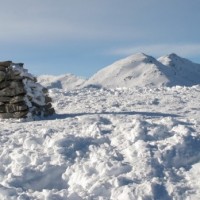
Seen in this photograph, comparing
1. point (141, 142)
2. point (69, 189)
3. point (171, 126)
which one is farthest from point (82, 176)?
point (171, 126)

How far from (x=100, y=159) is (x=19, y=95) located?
282 inches

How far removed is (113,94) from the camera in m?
27.4

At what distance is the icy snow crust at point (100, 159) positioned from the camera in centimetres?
1237

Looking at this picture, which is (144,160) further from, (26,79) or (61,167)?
(26,79)

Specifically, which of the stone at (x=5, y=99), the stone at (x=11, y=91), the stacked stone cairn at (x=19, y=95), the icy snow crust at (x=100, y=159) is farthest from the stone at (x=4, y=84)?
the icy snow crust at (x=100, y=159)

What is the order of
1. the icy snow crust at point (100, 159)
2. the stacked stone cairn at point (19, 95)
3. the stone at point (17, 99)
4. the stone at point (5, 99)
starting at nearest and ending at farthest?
1. the icy snow crust at point (100, 159)
2. the stacked stone cairn at point (19, 95)
3. the stone at point (17, 99)
4. the stone at point (5, 99)

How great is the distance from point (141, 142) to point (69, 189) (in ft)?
9.91

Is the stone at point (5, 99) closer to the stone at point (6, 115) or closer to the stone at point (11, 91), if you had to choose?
the stone at point (11, 91)

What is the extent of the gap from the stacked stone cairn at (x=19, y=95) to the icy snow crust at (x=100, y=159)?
1065 mm

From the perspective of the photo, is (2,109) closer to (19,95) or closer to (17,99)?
(17,99)

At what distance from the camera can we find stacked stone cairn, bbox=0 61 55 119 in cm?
1961

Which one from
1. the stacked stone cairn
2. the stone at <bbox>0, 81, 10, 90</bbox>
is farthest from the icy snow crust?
the stone at <bbox>0, 81, 10, 90</bbox>

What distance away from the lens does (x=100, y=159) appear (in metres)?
13.8

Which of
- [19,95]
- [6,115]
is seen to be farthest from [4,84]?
[6,115]
